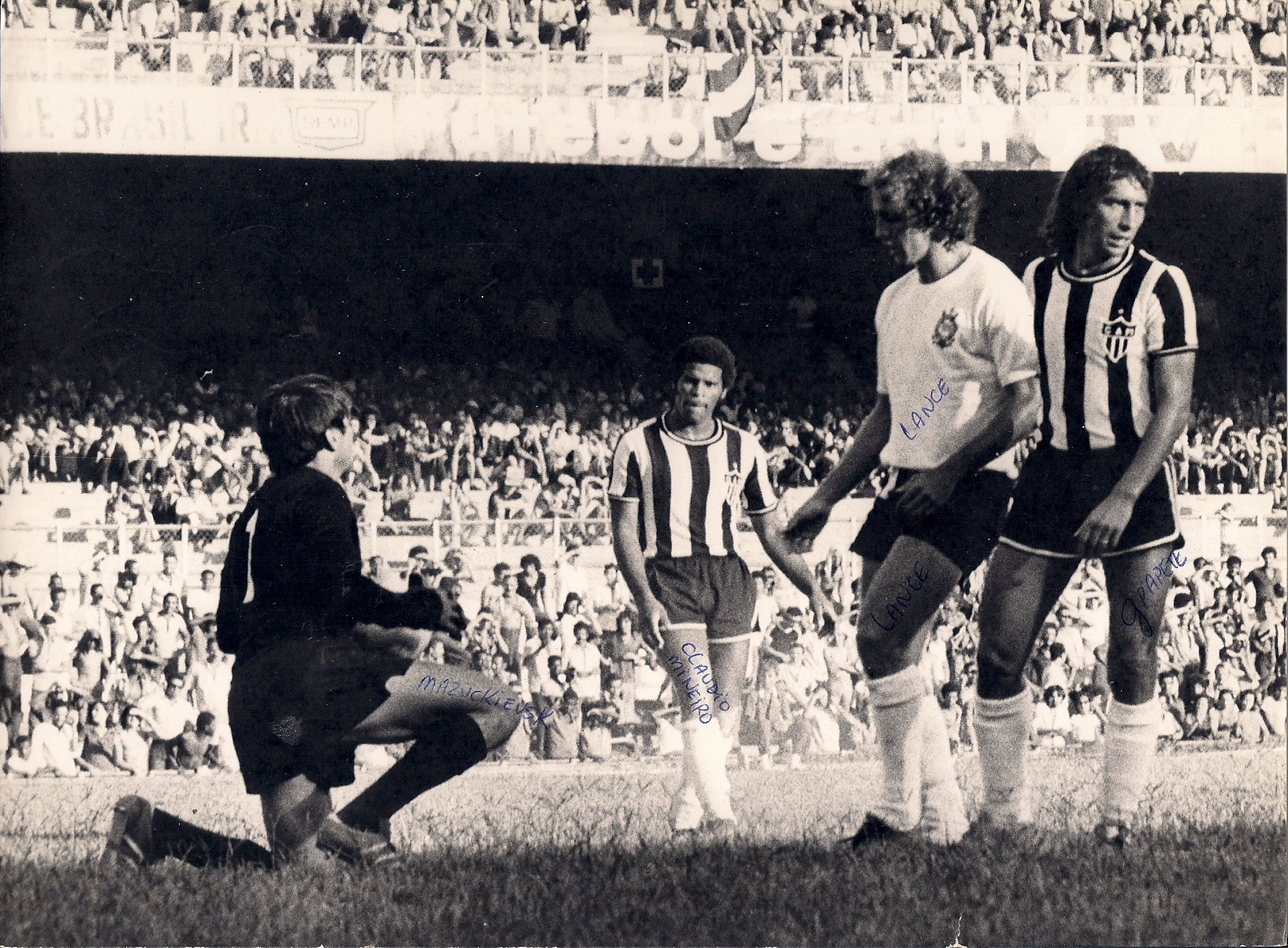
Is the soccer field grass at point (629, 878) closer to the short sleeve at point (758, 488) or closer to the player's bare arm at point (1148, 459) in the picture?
the player's bare arm at point (1148, 459)

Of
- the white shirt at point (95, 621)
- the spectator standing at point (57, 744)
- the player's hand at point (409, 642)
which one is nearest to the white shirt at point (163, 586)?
the white shirt at point (95, 621)

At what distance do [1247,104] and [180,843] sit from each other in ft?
17.1

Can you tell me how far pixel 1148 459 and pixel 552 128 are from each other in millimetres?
2660

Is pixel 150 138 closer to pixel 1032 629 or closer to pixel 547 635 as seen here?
pixel 547 635

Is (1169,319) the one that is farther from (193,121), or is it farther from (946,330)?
(193,121)

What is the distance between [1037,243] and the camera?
483cm

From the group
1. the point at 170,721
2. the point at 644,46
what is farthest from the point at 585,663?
the point at 644,46

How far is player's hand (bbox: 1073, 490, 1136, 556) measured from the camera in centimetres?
472

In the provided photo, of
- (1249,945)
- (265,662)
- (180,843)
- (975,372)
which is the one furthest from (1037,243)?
(180,843)

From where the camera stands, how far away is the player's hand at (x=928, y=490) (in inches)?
185

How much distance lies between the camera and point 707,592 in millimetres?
4797

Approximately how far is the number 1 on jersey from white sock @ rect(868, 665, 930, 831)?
2397 mm

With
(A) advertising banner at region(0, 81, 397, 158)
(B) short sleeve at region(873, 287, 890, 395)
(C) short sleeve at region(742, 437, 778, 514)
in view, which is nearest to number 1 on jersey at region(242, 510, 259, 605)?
(A) advertising banner at region(0, 81, 397, 158)

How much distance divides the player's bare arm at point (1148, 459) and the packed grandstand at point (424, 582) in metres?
0.13
